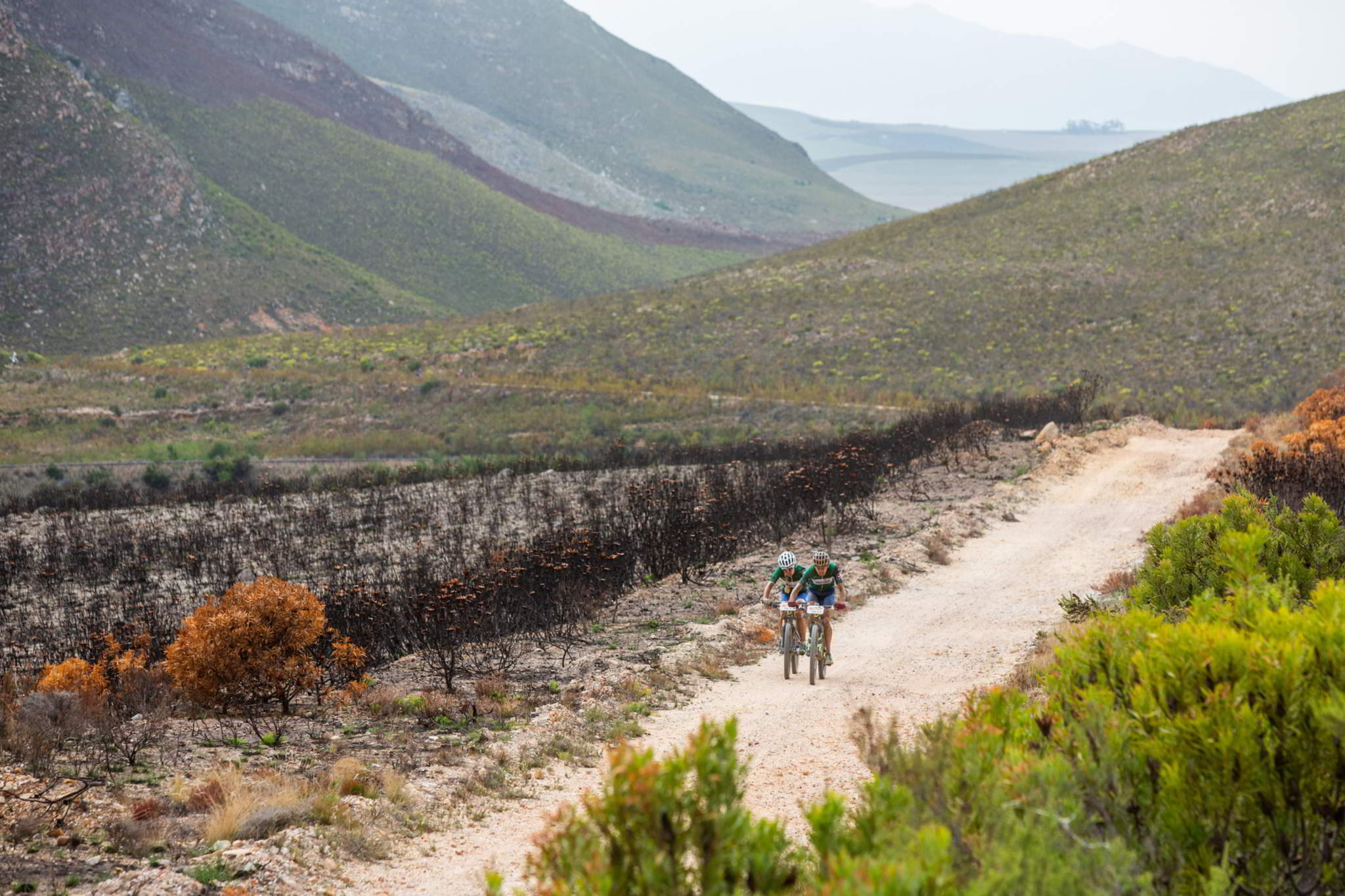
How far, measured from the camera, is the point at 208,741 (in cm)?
794

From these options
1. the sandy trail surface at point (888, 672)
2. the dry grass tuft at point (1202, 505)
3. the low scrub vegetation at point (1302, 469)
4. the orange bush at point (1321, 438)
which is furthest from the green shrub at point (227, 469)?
the orange bush at point (1321, 438)

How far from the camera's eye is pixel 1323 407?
74.8 ft

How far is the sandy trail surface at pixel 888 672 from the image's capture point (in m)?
6.25

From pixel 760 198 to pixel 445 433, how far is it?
371 ft

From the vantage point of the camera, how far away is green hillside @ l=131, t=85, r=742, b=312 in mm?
82375

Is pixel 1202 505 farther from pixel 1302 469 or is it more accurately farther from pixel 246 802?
pixel 246 802

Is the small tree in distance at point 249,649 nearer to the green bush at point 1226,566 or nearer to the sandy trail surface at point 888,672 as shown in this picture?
the sandy trail surface at point 888,672

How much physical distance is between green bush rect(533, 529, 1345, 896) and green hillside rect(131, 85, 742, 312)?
79128mm

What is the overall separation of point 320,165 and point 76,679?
8750 centimetres

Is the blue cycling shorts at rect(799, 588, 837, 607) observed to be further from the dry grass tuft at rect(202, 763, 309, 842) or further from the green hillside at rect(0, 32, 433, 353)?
the green hillside at rect(0, 32, 433, 353)

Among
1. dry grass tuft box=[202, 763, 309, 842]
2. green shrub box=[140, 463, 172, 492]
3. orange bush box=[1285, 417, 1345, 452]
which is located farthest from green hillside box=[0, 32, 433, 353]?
orange bush box=[1285, 417, 1345, 452]

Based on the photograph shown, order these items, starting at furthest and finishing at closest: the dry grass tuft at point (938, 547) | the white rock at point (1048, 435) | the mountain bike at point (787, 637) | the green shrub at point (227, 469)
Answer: the green shrub at point (227, 469) → the white rock at point (1048, 435) → the dry grass tuft at point (938, 547) → the mountain bike at point (787, 637)

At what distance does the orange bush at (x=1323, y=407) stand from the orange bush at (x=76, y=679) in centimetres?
2131

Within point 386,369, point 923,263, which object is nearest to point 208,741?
point 386,369
